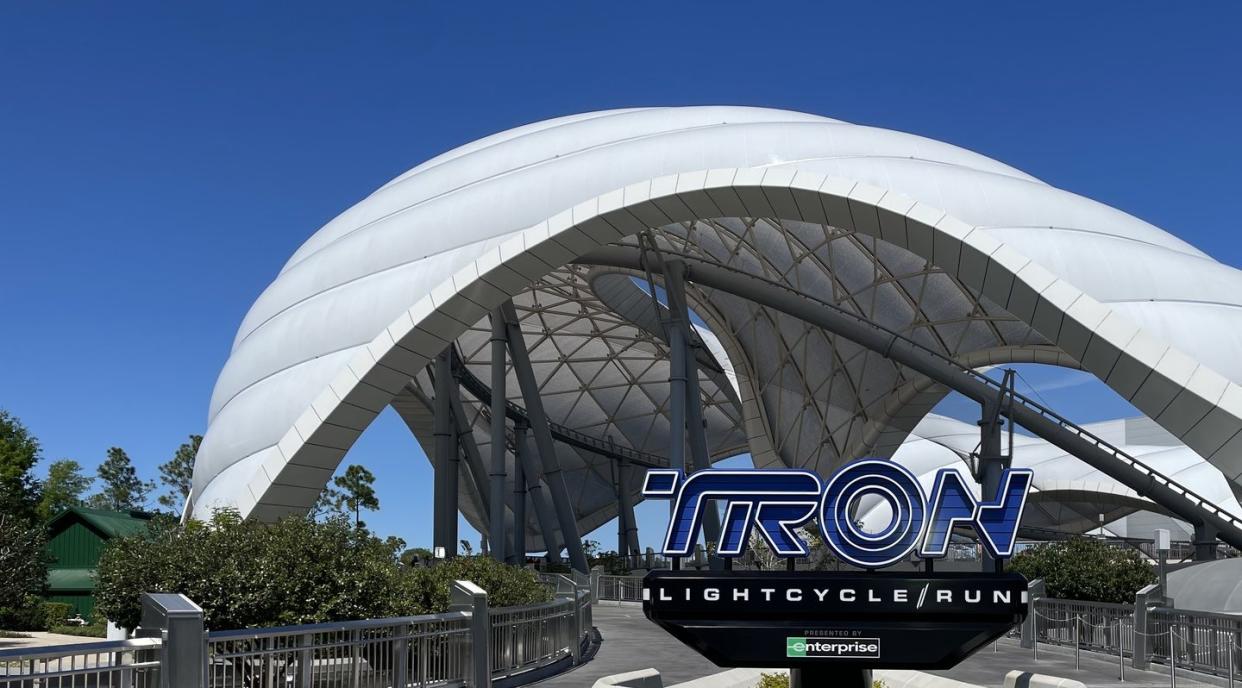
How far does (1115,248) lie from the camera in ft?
116

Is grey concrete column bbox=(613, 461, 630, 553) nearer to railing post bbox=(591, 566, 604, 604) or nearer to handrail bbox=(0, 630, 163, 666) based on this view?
railing post bbox=(591, 566, 604, 604)

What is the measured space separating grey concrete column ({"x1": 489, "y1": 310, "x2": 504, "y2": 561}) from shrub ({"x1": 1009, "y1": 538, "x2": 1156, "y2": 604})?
921 inches

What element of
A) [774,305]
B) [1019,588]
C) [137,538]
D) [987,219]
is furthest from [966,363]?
[1019,588]

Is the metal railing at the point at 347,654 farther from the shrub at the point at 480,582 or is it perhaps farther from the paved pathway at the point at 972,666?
the shrub at the point at 480,582

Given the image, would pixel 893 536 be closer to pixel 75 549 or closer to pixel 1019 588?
pixel 1019 588

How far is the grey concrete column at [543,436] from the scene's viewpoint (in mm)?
51125

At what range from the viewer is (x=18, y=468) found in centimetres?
7669

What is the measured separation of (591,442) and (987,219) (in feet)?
195

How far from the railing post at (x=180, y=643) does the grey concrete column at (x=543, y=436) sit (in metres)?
37.1

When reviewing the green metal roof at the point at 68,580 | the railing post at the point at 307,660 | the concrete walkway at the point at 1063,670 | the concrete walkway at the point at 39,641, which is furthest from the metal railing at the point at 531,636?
the green metal roof at the point at 68,580

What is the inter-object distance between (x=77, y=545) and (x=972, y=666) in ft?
171

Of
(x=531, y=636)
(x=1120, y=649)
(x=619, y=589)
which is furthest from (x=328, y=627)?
(x=619, y=589)

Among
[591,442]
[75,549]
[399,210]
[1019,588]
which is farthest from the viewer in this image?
[591,442]

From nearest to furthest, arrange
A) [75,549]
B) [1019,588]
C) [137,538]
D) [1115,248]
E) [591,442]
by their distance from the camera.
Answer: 1. [1019,588]
2. [137,538]
3. [1115,248]
4. [75,549]
5. [591,442]
